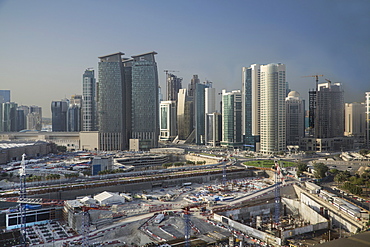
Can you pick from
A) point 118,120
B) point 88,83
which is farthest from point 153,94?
point 88,83

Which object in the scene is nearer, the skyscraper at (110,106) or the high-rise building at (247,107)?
the high-rise building at (247,107)

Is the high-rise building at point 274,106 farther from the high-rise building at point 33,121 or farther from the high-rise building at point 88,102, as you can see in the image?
the high-rise building at point 33,121

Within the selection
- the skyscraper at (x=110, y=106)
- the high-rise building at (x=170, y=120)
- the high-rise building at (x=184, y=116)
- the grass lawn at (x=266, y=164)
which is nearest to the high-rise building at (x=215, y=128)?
the high-rise building at (x=184, y=116)

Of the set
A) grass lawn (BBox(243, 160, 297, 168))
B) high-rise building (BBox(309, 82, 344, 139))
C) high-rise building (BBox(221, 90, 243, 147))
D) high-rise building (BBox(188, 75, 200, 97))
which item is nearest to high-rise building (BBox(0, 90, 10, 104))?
high-rise building (BBox(188, 75, 200, 97))

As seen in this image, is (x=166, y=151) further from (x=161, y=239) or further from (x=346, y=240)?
(x=346, y=240)

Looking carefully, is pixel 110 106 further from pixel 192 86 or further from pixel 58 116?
pixel 58 116

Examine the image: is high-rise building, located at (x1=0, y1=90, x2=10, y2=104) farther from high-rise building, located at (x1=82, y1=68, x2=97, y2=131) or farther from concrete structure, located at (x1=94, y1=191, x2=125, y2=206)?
concrete structure, located at (x1=94, y1=191, x2=125, y2=206)
